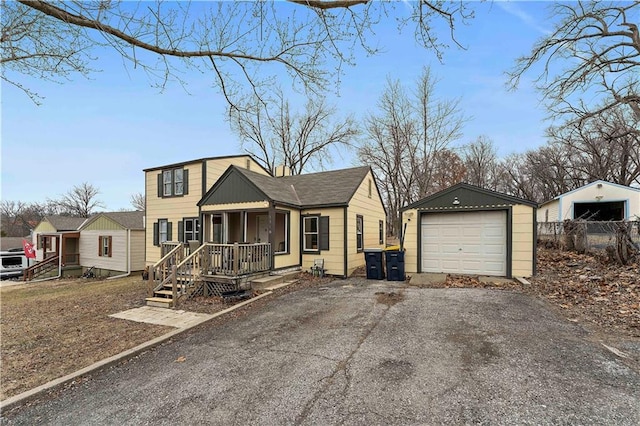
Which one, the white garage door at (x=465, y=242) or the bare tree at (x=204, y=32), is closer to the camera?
the bare tree at (x=204, y=32)

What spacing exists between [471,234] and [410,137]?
1643cm

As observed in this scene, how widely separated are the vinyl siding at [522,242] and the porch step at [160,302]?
386 inches

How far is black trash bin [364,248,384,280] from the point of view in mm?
10352

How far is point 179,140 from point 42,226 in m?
20.2

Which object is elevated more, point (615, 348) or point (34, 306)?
point (615, 348)

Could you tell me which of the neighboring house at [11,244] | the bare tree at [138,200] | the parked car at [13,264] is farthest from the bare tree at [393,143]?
the neighboring house at [11,244]

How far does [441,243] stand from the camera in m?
10.1

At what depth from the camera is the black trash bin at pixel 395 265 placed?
9.88 metres

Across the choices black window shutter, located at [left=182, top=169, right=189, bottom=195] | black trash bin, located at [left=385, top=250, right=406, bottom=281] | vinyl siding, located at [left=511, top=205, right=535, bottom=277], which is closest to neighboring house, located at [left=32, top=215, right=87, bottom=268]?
black window shutter, located at [left=182, top=169, right=189, bottom=195]

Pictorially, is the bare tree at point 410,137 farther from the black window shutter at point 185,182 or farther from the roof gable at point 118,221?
the roof gable at point 118,221

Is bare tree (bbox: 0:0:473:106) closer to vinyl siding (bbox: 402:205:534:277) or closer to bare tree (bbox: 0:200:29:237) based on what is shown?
vinyl siding (bbox: 402:205:534:277)

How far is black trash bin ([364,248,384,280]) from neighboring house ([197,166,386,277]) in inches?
32.5

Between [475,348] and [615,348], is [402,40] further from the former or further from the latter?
[615,348]

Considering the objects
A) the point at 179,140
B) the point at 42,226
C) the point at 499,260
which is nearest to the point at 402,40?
the point at 499,260
